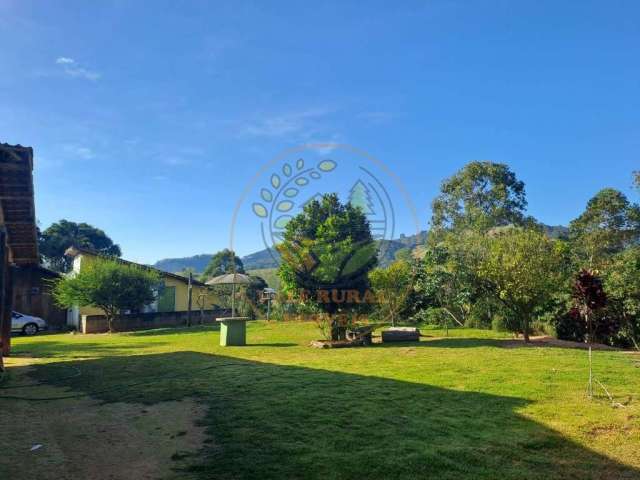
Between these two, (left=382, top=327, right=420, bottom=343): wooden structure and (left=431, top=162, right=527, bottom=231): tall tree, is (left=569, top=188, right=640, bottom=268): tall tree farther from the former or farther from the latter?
(left=382, top=327, right=420, bottom=343): wooden structure

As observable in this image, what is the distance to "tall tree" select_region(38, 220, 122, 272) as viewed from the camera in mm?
47219

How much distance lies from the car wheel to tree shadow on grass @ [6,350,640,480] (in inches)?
734

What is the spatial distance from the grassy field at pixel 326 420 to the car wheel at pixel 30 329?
52.9ft

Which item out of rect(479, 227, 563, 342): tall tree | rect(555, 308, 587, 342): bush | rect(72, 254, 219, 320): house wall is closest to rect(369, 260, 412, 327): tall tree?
rect(479, 227, 563, 342): tall tree

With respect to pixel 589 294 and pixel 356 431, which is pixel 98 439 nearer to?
pixel 356 431

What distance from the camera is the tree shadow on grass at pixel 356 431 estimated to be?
12.5 feet

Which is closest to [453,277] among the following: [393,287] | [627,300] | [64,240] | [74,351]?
[393,287]

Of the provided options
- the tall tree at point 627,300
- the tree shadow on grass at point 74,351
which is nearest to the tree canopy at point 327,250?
the tree shadow on grass at point 74,351

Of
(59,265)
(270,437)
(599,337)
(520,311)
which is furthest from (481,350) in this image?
(59,265)

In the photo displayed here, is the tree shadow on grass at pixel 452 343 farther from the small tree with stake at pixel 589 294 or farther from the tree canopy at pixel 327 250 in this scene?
the small tree with stake at pixel 589 294

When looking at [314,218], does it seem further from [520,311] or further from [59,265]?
[59,265]

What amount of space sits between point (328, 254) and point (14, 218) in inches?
348

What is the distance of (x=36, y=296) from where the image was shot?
2548 cm

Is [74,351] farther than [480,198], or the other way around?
[480,198]
